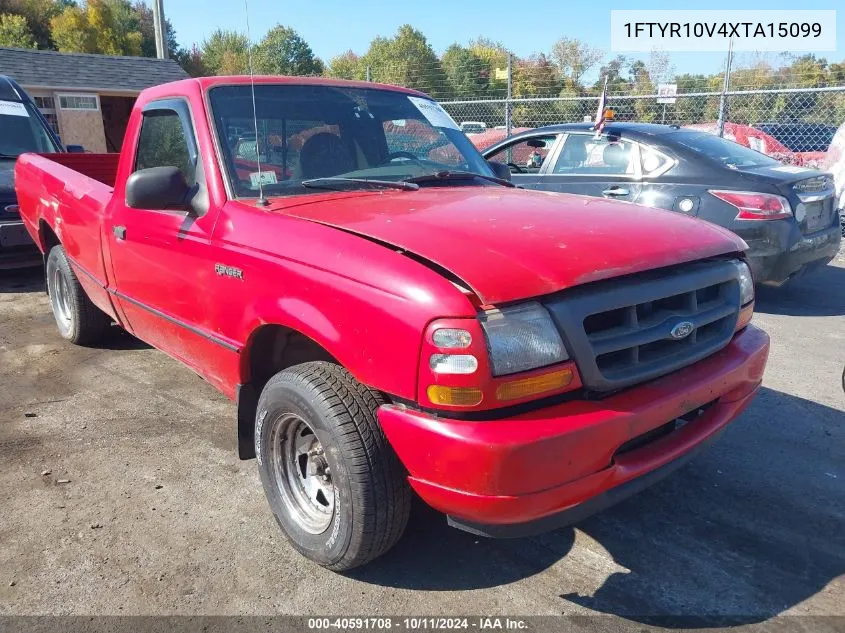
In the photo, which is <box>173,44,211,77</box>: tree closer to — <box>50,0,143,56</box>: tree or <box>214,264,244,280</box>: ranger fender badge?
<box>50,0,143,56</box>: tree

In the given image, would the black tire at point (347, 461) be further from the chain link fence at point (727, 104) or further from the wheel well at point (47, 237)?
the chain link fence at point (727, 104)

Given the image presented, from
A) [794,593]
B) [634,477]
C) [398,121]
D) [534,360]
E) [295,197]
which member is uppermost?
[398,121]

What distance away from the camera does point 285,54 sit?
129 feet

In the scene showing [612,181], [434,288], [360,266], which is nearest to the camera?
[434,288]

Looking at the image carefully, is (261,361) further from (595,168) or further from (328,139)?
(595,168)

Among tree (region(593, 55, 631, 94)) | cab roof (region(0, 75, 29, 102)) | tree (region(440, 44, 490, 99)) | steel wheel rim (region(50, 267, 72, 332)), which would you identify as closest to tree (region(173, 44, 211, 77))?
tree (region(440, 44, 490, 99))

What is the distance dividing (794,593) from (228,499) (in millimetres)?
2394

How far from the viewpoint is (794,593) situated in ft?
8.03

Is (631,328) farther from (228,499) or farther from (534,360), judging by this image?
(228,499)

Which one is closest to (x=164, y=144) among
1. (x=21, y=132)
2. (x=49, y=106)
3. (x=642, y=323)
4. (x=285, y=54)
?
(x=642, y=323)

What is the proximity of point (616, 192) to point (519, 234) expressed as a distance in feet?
14.3

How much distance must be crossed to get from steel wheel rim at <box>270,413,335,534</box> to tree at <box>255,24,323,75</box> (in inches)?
1312

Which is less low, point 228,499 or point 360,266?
point 360,266

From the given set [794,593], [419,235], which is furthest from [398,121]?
[794,593]
